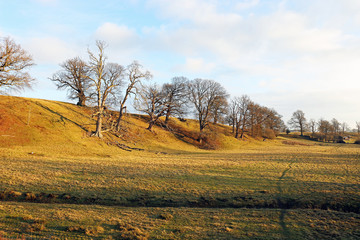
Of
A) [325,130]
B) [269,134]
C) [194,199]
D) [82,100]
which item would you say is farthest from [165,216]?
[325,130]

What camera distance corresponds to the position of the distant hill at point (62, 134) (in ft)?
88.6

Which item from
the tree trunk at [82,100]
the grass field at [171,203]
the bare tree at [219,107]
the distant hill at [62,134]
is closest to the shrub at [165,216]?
the grass field at [171,203]

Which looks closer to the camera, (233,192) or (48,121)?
(233,192)

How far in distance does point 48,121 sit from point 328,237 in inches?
1431

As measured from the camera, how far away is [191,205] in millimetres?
11508

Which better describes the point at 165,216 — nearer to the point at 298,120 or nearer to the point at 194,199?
the point at 194,199

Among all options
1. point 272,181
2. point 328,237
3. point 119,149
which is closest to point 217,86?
point 119,149

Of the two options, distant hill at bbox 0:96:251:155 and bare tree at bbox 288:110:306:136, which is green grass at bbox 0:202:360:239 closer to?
distant hill at bbox 0:96:251:155

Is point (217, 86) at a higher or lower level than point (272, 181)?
higher

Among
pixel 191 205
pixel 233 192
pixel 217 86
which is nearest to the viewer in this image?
pixel 191 205

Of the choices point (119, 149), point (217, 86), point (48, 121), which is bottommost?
point (119, 149)

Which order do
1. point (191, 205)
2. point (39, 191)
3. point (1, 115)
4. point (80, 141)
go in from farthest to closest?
point (80, 141)
point (1, 115)
point (39, 191)
point (191, 205)

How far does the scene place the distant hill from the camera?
2702 centimetres

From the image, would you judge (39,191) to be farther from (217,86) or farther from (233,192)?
(217,86)
